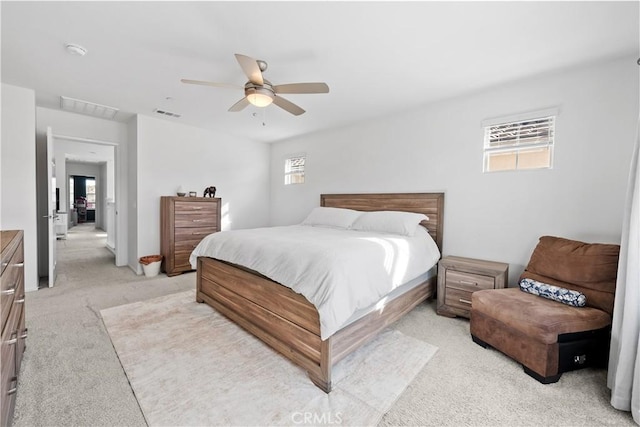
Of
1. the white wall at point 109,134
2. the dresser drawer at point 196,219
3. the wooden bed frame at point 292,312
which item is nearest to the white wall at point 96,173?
the white wall at point 109,134

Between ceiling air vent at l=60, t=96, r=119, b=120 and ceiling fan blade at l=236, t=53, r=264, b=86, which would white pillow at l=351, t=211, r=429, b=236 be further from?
ceiling air vent at l=60, t=96, r=119, b=120

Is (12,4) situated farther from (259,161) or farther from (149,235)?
(259,161)

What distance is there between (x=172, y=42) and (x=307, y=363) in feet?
9.15

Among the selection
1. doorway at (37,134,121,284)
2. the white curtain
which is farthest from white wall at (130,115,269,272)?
the white curtain

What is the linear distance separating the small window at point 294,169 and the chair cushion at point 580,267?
13.1 ft

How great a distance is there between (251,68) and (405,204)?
266 centimetres

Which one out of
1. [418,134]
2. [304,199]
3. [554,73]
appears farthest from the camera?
[304,199]

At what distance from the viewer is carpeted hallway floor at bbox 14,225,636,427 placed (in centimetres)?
154

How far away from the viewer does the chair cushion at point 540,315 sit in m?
1.85

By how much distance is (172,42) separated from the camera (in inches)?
89.3

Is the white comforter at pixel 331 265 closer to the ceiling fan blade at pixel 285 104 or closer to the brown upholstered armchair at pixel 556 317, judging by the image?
the brown upholstered armchair at pixel 556 317

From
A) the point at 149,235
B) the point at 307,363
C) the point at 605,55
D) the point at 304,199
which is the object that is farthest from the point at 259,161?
the point at 605,55

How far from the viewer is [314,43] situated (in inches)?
88.7

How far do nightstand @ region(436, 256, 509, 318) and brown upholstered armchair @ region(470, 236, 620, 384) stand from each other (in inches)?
10.8
